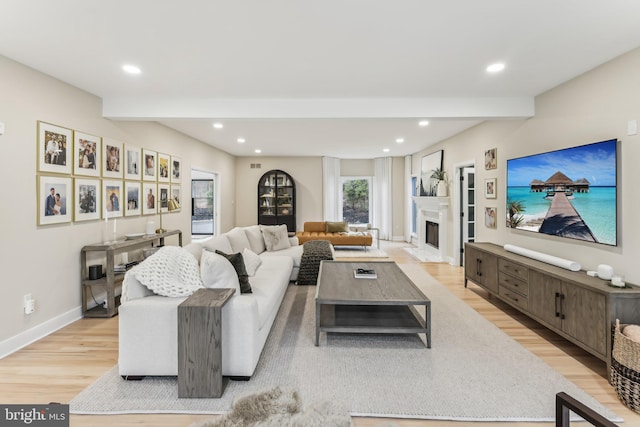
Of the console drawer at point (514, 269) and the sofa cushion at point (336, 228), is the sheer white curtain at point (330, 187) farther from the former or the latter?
the console drawer at point (514, 269)

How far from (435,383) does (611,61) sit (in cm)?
307

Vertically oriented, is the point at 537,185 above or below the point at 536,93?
below

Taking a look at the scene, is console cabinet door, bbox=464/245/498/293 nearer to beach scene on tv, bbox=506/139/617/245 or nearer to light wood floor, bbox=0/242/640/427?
light wood floor, bbox=0/242/640/427

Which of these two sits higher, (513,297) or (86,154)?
(86,154)

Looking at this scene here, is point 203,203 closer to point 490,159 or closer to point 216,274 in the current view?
point 216,274

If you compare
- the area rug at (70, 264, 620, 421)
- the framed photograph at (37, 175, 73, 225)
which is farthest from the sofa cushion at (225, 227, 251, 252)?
the framed photograph at (37, 175, 73, 225)

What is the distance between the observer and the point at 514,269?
3387 millimetres

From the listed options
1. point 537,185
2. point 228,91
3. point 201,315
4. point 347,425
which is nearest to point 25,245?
point 201,315

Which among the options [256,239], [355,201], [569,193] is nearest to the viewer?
[569,193]

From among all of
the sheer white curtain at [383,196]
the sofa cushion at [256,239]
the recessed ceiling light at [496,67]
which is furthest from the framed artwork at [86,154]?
the sheer white curtain at [383,196]

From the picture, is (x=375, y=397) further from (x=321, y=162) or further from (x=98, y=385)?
(x=321, y=162)

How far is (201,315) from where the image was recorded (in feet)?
6.55

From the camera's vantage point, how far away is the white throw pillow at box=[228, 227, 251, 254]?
4325mm

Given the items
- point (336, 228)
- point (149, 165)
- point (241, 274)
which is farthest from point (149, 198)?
point (336, 228)
